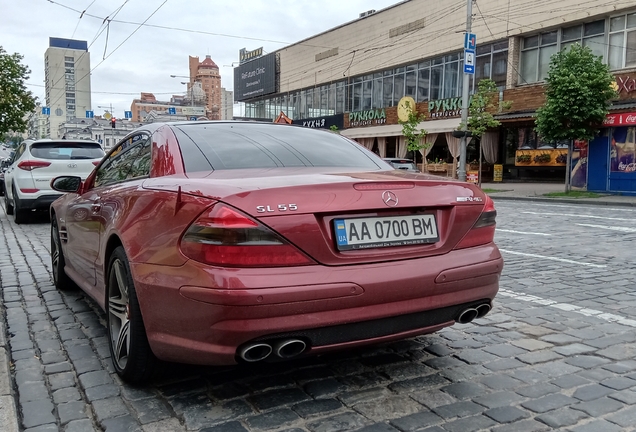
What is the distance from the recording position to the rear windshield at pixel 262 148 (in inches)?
128

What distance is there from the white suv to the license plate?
9.34 meters

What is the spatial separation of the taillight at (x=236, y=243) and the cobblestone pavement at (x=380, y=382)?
0.78 meters

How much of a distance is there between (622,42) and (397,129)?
51.0ft

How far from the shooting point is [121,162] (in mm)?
4055

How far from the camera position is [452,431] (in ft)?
8.28

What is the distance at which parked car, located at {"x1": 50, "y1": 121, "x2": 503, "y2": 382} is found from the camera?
95.3 inches

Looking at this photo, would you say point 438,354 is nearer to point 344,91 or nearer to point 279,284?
point 279,284

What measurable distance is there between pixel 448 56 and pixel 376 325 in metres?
32.2

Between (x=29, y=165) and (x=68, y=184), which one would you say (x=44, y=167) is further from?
(x=68, y=184)

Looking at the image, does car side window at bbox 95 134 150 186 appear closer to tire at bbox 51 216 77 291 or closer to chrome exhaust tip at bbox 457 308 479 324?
tire at bbox 51 216 77 291

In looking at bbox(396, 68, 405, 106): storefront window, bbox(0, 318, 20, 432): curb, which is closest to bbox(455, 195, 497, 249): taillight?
bbox(0, 318, 20, 432): curb

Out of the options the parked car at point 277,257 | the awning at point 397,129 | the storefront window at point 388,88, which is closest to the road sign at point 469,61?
the awning at point 397,129

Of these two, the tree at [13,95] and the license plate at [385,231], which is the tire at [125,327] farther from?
the tree at [13,95]

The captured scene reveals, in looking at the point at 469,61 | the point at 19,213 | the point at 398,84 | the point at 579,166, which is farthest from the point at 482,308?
the point at 398,84
